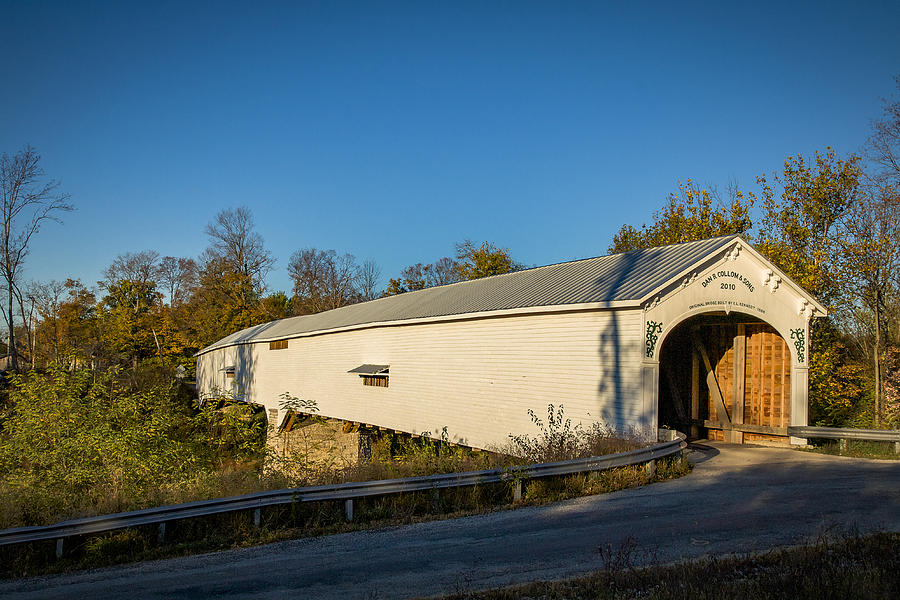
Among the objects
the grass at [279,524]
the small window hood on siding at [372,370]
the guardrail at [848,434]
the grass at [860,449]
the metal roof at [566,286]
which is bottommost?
the grass at [860,449]

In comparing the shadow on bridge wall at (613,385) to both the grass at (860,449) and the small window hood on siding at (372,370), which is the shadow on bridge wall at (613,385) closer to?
the grass at (860,449)

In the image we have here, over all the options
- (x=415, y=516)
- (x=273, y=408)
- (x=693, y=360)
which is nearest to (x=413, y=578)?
(x=415, y=516)

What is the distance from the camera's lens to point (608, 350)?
40.5 ft

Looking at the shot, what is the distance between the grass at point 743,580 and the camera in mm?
4688

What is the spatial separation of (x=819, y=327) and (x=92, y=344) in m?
46.7

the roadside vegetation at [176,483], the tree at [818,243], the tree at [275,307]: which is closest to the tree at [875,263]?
the tree at [818,243]

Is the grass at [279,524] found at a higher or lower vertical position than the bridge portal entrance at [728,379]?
lower

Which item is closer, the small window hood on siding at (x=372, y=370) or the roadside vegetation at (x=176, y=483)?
the roadside vegetation at (x=176, y=483)

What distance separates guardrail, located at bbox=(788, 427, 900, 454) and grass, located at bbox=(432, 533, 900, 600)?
848 centimetres

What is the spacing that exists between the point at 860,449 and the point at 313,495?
1190cm

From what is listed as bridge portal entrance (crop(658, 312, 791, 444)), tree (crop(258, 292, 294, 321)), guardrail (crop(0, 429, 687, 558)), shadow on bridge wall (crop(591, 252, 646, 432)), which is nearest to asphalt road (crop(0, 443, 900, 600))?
guardrail (crop(0, 429, 687, 558))

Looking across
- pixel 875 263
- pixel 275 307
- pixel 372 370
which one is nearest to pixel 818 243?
pixel 875 263

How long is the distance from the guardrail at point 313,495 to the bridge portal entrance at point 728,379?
6671 millimetres

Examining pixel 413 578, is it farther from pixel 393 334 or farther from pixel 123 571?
pixel 393 334
